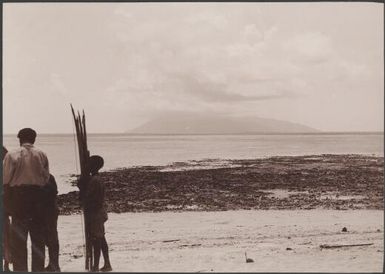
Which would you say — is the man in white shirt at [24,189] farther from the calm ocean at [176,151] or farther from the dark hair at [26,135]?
the calm ocean at [176,151]

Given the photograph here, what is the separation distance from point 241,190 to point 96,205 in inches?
418

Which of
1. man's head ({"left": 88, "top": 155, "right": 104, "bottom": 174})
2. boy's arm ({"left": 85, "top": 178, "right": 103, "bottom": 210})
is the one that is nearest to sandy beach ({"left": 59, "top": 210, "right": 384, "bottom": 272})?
boy's arm ({"left": 85, "top": 178, "right": 103, "bottom": 210})

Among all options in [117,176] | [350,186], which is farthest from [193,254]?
[117,176]

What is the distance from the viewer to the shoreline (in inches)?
533

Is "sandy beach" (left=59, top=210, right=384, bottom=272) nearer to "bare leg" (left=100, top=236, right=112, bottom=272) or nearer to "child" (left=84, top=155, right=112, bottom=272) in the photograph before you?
"bare leg" (left=100, top=236, right=112, bottom=272)

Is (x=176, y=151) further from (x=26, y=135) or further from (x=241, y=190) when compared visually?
(x=26, y=135)

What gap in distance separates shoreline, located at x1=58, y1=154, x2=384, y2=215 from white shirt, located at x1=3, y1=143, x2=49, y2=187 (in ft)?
22.2

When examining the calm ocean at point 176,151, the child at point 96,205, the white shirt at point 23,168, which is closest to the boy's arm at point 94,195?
the child at point 96,205

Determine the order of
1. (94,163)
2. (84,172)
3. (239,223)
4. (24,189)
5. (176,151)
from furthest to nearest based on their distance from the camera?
(176,151) < (239,223) < (84,172) < (94,163) < (24,189)

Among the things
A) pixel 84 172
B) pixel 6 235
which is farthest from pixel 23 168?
pixel 6 235

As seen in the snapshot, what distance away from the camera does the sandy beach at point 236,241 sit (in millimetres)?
7000

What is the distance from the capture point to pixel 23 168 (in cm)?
609

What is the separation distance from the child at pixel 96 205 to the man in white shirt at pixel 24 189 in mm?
569

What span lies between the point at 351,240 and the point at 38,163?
5452mm
